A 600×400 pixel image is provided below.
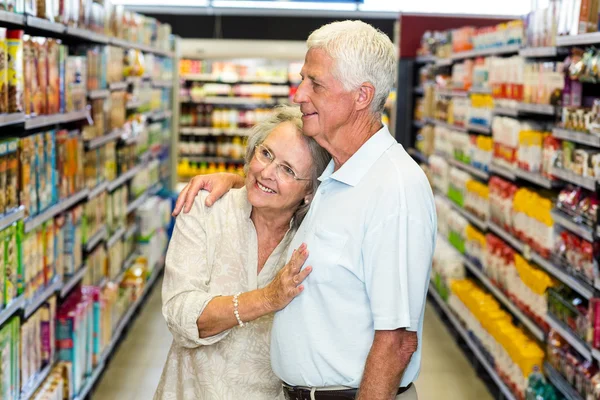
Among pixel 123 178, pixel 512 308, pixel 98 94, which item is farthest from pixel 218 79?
pixel 512 308

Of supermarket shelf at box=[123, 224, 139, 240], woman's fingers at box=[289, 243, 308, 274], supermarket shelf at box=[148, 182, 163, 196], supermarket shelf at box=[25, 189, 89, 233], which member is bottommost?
supermarket shelf at box=[123, 224, 139, 240]

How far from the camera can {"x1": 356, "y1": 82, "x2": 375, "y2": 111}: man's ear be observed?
7.00 feet

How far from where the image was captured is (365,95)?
7.06ft

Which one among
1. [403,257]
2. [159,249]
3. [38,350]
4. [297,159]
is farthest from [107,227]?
[403,257]

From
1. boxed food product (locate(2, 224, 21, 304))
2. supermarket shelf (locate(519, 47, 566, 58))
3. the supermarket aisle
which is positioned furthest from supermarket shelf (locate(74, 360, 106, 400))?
supermarket shelf (locate(519, 47, 566, 58))

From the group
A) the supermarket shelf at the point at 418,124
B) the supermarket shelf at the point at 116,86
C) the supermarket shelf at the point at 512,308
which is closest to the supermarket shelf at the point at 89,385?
the supermarket shelf at the point at 116,86

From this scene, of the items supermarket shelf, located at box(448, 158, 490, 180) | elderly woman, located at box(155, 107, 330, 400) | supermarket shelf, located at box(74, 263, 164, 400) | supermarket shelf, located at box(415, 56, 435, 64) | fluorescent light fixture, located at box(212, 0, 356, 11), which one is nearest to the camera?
elderly woman, located at box(155, 107, 330, 400)

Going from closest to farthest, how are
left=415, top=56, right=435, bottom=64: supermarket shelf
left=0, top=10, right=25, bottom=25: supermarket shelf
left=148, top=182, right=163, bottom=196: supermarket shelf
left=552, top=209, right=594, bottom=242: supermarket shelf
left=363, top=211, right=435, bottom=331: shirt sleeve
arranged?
left=363, top=211, right=435, bottom=331: shirt sleeve
left=0, top=10, right=25, bottom=25: supermarket shelf
left=552, top=209, right=594, bottom=242: supermarket shelf
left=148, top=182, right=163, bottom=196: supermarket shelf
left=415, top=56, right=435, bottom=64: supermarket shelf

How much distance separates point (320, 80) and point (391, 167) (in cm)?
28

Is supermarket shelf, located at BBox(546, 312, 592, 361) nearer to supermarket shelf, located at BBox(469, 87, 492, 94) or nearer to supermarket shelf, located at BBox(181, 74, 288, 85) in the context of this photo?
supermarket shelf, located at BBox(469, 87, 492, 94)

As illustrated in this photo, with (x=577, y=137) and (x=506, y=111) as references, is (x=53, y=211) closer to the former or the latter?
(x=577, y=137)

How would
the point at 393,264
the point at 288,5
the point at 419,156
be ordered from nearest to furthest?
the point at 393,264 → the point at 419,156 → the point at 288,5

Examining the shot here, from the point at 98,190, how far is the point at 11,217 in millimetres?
2046

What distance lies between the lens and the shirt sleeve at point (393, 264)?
2053 mm
